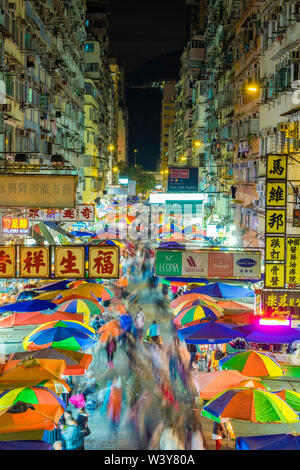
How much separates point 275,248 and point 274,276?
724mm

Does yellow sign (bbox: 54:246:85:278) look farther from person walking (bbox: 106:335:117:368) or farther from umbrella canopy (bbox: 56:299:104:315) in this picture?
umbrella canopy (bbox: 56:299:104:315)

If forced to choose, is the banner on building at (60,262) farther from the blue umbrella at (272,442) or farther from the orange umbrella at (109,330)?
the blue umbrella at (272,442)

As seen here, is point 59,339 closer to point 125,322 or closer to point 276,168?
point 125,322

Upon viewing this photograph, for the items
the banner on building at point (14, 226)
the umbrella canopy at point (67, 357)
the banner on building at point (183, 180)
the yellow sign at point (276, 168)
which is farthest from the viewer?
the banner on building at point (183, 180)

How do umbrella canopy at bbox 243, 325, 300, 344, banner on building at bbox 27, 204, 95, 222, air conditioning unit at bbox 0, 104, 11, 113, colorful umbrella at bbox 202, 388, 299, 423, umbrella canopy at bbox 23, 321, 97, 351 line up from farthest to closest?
banner on building at bbox 27, 204, 95, 222, air conditioning unit at bbox 0, 104, 11, 113, umbrella canopy at bbox 23, 321, 97, 351, umbrella canopy at bbox 243, 325, 300, 344, colorful umbrella at bbox 202, 388, 299, 423

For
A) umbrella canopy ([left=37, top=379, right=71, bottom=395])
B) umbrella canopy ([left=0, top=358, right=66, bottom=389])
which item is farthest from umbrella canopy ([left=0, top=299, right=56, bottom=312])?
umbrella canopy ([left=37, top=379, right=71, bottom=395])

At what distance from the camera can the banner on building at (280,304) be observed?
14906 mm

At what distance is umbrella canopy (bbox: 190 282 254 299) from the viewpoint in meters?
22.0

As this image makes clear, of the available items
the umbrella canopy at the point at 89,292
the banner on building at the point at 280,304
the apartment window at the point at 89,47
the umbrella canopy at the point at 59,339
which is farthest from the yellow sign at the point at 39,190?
the apartment window at the point at 89,47

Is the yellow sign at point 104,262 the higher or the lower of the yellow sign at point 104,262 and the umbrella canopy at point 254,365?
the higher

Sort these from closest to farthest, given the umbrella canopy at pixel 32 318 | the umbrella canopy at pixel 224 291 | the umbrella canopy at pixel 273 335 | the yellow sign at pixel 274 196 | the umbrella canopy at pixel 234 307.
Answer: the yellow sign at pixel 274 196, the umbrella canopy at pixel 273 335, the umbrella canopy at pixel 32 318, the umbrella canopy at pixel 234 307, the umbrella canopy at pixel 224 291

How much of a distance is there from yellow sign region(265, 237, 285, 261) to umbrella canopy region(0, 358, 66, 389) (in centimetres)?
596

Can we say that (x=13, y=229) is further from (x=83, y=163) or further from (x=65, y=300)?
(x=83, y=163)

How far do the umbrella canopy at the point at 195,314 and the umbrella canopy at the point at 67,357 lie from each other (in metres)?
4.94
